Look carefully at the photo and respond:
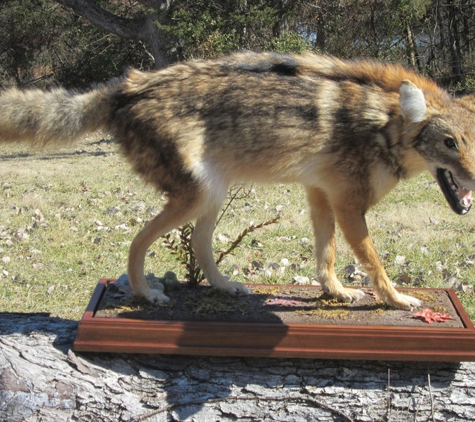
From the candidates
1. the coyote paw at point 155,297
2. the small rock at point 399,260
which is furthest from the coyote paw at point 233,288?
the small rock at point 399,260


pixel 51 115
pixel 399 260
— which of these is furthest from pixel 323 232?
pixel 399 260

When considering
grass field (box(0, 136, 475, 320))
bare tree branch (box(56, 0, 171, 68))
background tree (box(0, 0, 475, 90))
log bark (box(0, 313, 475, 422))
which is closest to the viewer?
log bark (box(0, 313, 475, 422))

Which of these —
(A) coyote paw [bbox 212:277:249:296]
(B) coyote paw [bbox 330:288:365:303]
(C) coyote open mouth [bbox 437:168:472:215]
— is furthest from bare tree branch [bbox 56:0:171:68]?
(C) coyote open mouth [bbox 437:168:472:215]

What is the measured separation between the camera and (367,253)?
4102 mm

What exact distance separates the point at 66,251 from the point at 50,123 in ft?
10.7

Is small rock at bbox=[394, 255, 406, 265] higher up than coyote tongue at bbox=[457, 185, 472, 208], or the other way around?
coyote tongue at bbox=[457, 185, 472, 208]

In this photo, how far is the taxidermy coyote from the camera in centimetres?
398

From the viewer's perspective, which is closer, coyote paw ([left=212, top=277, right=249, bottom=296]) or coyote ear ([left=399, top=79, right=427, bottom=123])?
coyote ear ([left=399, top=79, right=427, bottom=123])

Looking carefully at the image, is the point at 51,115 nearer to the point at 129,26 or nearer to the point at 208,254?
the point at 208,254

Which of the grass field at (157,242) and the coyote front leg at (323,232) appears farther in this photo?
the grass field at (157,242)

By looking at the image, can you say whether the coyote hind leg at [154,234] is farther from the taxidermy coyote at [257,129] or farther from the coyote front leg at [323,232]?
the coyote front leg at [323,232]

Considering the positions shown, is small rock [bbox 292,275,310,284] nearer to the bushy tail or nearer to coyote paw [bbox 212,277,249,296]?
coyote paw [bbox 212,277,249,296]

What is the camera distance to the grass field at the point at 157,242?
6133 millimetres

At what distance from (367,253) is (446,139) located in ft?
3.00
